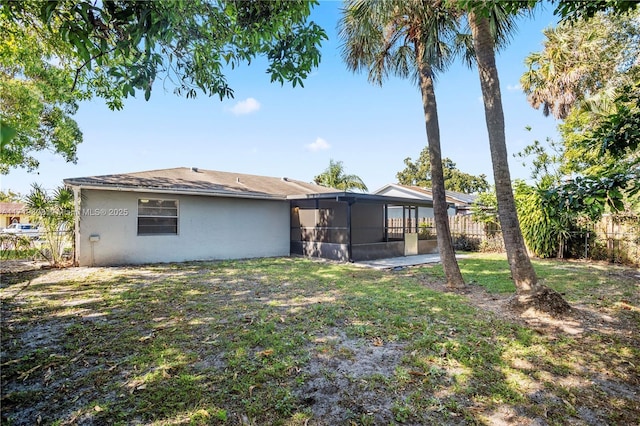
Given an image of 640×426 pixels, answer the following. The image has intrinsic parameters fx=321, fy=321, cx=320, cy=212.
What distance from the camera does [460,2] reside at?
2.52 metres

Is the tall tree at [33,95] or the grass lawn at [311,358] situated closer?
the grass lawn at [311,358]

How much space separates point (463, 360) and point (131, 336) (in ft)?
13.3

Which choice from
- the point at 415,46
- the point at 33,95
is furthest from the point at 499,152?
the point at 33,95

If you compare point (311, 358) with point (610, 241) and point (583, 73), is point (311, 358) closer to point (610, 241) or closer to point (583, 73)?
point (610, 241)

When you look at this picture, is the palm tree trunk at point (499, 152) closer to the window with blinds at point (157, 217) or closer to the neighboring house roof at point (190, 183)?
the neighboring house roof at point (190, 183)

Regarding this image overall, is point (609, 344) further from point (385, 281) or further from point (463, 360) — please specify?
point (385, 281)

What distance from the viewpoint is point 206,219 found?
38.4ft

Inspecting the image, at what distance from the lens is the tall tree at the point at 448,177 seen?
147 feet

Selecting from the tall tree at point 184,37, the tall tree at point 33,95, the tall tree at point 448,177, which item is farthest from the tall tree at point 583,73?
the tall tree at point 448,177

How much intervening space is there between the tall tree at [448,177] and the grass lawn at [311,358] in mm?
40183

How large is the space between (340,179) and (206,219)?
1753 centimetres

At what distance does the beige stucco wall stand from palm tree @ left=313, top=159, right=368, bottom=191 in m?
14.5

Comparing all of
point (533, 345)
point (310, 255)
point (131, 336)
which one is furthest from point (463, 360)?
point (310, 255)

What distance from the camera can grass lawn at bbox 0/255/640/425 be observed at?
2.64 meters
